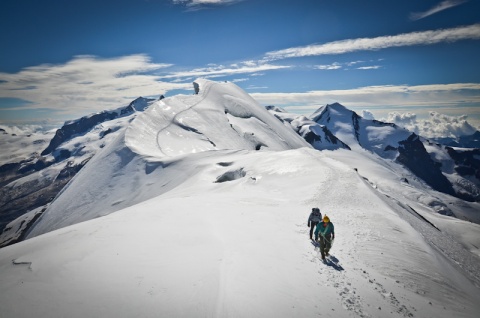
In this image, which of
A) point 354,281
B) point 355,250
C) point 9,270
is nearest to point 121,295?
point 9,270

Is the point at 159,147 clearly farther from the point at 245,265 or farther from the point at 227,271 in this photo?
the point at 227,271

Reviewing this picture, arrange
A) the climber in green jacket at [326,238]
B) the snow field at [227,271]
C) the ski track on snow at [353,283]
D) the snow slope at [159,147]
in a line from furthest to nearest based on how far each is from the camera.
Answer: the snow slope at [159,147]
the climber in green jacket at [326,238]
the ski track on snow at [353,283]
the snow field at [227,271]

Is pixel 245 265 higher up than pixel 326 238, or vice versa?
pixel 245 265

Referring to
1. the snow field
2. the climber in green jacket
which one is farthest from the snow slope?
the climber in green jacket

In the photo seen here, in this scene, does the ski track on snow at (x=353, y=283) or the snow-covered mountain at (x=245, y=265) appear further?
the ski track on snow at (x=353, y=283)

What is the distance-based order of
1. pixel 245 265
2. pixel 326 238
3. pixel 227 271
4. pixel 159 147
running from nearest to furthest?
pixel 227 271, pixel 245 265, pixel 326 238, pixel 159 147

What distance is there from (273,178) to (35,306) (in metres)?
27.3

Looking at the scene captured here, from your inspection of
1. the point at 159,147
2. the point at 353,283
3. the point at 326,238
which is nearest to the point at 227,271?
the point at 353,283

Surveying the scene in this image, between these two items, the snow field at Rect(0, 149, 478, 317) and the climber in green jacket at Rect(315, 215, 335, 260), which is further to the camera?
the climber in green jacket at Rect(315, 215, 335, 260)

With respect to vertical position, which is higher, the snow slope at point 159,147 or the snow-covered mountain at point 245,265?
the snow-covered mountain at point 245,265

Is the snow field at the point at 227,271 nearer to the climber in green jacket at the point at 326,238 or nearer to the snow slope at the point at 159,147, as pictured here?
the climber in green jacket at the point at 326,238

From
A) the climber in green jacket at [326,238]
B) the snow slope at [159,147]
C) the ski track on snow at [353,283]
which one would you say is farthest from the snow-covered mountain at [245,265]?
the snow slope at [159,147]

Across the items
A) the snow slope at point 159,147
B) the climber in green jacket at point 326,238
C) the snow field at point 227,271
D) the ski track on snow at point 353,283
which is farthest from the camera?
the snow slope at point 159,147

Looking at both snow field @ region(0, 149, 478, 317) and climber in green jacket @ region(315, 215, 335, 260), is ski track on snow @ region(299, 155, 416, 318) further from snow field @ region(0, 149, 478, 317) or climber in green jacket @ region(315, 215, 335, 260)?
climber in green jacket @ region(315, 215, 335, 260)
